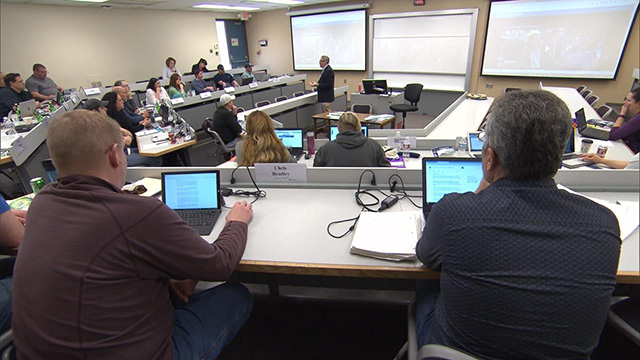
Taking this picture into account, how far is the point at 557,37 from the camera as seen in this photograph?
6148mm

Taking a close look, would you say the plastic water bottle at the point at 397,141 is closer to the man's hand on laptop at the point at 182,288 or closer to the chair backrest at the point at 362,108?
the man's hand on laptop at the point at 182,288

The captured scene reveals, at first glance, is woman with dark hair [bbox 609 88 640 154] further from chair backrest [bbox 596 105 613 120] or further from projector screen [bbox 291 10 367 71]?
projector screen [bbox 291 10 367 71]

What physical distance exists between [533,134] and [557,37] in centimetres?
714

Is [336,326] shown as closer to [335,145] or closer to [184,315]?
[184,315]

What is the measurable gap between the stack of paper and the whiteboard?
22.6ft

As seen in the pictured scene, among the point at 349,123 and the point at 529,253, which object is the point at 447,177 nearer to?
the point at 529,253

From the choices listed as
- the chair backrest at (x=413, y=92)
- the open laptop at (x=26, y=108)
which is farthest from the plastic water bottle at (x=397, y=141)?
the open laptop at (x=26, y=108)

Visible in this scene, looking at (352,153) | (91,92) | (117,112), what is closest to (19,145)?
(117,112)

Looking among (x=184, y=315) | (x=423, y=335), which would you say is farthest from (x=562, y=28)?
(x=184, y=315)

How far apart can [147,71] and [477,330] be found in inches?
399

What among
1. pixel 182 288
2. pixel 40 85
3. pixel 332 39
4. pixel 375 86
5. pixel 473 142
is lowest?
pixel 182 288

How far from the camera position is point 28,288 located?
876 mm

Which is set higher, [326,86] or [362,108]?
[326,86]

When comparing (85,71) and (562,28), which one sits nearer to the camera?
(562,28)
